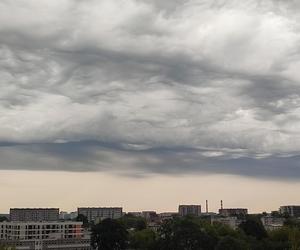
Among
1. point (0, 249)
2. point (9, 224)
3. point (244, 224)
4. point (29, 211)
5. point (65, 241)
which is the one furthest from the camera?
point (29, 211)

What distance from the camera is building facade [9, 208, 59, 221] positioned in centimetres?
18040

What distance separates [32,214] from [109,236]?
110 m

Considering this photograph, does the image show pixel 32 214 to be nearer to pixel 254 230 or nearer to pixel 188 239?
pixel 254 230

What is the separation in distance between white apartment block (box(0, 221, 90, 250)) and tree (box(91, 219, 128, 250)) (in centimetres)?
833

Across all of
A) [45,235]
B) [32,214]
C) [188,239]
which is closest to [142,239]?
[188,239]

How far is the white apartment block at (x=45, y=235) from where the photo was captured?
3499 inches

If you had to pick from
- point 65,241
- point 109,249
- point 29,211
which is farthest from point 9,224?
point 29,211

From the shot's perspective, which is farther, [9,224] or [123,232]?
[9,224]

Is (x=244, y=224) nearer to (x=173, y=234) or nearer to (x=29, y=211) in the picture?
(x=173, y=234)

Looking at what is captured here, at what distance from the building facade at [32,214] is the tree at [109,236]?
102053 mm

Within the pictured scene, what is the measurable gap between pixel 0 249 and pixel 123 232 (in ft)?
114

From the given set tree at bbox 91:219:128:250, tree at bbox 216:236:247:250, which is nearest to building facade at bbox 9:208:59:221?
tree at bbox 91:219:128:250

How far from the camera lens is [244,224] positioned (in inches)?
3893

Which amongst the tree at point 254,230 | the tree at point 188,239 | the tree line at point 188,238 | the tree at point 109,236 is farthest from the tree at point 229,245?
the tree at point 254,230
